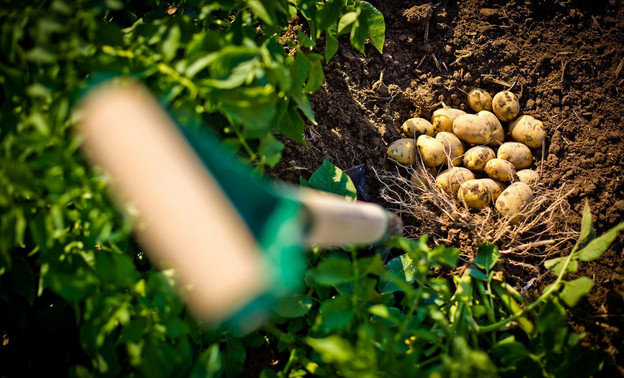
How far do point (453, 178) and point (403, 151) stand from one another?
23 centimetres

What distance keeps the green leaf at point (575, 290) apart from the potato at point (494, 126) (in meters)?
0.81

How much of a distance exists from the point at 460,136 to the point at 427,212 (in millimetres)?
365

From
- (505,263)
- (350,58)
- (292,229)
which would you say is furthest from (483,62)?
(292,229)

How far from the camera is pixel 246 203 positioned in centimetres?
78

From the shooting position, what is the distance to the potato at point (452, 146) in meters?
1.76

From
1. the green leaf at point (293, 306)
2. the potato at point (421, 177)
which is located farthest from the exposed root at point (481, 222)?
the green leaf at point (293, 306)

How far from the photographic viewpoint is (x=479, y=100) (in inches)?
72.6

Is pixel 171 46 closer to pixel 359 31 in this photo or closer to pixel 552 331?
pixel 359 31

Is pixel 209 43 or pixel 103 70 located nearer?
pixel 103 70

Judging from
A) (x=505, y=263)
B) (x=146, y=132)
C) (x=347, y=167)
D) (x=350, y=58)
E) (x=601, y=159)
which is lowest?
(x=505, y=263)

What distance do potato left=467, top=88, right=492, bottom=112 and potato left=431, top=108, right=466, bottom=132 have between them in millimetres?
67

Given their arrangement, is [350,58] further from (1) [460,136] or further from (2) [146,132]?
(2) [146,132]

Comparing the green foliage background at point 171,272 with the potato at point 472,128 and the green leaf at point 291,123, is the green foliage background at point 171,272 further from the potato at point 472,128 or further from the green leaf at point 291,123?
the potato at point 472,128

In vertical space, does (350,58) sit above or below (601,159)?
above
